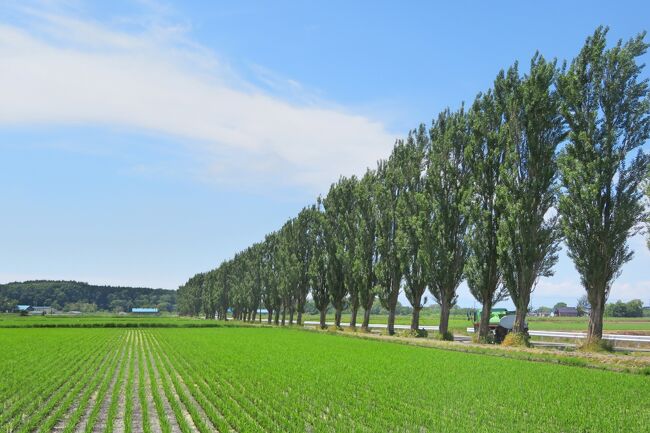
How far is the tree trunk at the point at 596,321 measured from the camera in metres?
30.5

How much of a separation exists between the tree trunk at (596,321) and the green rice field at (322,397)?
5.92m

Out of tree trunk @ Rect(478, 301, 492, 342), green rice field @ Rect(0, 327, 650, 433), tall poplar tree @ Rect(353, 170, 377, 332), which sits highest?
tall poplar tree @ Rect(353, 170, 377, 332)

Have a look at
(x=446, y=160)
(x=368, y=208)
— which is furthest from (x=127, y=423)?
(x=368, y=208)

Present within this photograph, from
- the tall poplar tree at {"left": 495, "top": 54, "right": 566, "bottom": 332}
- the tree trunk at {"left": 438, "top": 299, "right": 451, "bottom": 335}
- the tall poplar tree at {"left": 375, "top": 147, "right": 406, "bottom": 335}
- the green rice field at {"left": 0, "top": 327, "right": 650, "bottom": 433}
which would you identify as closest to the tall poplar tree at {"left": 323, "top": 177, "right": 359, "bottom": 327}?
the tall poplar tree at {"left": 375, "top": 147, "right": 406, "bottom": 335}

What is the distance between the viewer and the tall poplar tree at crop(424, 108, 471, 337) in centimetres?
4269

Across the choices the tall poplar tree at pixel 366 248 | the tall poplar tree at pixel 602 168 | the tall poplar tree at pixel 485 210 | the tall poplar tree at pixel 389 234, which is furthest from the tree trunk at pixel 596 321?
the tall poplar tree at pixel 366 248

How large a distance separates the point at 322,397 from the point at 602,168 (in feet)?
72.9

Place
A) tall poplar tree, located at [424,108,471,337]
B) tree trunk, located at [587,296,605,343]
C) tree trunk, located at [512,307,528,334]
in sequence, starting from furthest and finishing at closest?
tall poplar tree, located at [424,108,471,337], tree trunk, located at [512,307,528,334], tree trunk, located at [587,296,605,343]

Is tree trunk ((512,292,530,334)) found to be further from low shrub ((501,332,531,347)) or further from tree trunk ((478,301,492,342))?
tree trunk ((478,301,492,342))

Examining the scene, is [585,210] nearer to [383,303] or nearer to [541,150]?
[541,150]

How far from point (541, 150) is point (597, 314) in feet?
35.6

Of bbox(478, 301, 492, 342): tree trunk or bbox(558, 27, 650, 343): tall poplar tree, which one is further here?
bbox(478, 301, 492, 342): tree trunk

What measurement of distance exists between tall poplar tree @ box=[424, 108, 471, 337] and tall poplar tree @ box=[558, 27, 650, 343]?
10.6 meters

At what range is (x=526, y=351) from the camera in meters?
30.8
